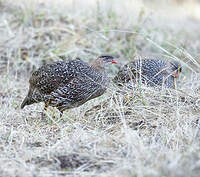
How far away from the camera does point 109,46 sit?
27.2ft

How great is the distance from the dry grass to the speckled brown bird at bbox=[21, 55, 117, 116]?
188 mm

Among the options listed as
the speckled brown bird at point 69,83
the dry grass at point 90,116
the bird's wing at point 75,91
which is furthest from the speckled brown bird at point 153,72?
the bird's wing at point 75,91

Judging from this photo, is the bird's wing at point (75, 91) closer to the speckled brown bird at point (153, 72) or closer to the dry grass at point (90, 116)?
the dry grass at point (90, 116)

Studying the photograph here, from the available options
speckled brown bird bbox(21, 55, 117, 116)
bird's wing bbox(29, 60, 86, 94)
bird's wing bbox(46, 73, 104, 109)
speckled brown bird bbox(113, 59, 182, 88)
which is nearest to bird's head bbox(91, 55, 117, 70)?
speckled brown bird bbox(21, 55, 117, 116)

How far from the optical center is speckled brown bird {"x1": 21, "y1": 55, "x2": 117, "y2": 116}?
5117 mm

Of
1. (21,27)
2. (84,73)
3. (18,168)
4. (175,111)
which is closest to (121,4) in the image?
(21,27)

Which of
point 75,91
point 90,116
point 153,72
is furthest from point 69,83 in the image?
point 153,72

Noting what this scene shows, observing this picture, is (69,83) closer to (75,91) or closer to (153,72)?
(75,91)

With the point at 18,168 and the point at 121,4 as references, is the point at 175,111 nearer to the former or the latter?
the point at 18,168

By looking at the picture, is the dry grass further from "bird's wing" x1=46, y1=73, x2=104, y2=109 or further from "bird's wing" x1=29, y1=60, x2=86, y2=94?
"bird's wing" x1=29, y1=60, x2=86, y2=94

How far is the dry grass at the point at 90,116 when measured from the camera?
10.9ft

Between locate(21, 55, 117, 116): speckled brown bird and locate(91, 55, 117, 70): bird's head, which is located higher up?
locate(91, 55, 117, 70): bird's head

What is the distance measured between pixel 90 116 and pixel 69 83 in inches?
20.1

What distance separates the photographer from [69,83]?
16.8ft
